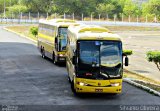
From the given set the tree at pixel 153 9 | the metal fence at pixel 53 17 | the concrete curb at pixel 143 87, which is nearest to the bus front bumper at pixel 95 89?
the concrete curb at pixel 143 87

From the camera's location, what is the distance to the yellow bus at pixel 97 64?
20.5 meters

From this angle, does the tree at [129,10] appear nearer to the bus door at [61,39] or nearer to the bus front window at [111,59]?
the bus door at [61,39]

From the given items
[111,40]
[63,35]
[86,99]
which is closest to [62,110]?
[86,99]

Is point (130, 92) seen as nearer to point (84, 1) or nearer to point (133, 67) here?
point (133, 67)

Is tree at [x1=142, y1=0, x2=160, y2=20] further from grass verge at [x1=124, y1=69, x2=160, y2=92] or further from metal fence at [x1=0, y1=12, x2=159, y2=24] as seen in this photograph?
grass verge at [x1=124, y1=69, x2=160, y2=92]

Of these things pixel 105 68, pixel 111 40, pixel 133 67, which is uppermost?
pixel 111 40

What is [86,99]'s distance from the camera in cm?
2064

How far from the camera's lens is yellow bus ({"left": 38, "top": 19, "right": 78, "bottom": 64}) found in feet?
104

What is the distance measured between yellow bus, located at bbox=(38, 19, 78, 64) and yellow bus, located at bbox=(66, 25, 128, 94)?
411 inches

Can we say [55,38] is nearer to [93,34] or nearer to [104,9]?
[93,34]

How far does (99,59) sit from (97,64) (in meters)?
0.26

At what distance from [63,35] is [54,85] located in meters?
7.88

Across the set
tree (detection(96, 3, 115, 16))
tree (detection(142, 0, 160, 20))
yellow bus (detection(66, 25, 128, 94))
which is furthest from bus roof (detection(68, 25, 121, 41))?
tree (detection(96, 3, 115, 16))

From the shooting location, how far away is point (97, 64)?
2062cm
